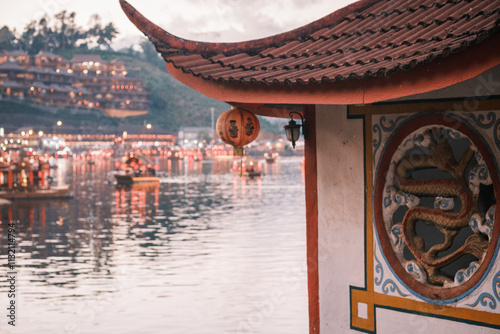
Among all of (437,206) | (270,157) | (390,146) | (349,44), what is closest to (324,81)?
(349,44)

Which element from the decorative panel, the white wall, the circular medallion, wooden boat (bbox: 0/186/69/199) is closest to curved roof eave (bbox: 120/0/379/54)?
the white wall

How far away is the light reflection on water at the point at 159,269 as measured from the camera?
1239 centimetres

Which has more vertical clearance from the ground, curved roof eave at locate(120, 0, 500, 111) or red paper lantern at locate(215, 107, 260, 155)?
curved roof eave at locate(120, 0, 500, 111)

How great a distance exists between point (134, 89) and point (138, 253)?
11960 centimetres

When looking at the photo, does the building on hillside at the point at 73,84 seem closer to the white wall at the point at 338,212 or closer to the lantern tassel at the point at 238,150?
the lantern tassel at the point at 238,150

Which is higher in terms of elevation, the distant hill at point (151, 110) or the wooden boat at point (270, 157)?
the distant hill at point (151, 110)

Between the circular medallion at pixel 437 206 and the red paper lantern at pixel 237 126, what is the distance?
5.74 ft

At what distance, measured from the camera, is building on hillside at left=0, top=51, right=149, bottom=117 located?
122188 millimetres

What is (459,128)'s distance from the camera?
555 cm

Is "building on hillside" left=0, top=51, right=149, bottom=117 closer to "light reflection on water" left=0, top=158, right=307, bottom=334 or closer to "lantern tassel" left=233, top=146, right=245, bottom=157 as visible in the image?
"light reflection on water" left=0, top=158, right=307, bottom=334

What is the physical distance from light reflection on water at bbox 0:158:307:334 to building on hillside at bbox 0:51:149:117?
93.9 metres

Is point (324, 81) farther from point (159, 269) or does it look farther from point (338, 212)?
point (159, 269)

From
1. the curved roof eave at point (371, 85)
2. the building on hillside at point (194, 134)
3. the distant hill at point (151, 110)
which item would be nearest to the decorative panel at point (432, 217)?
the curved roof eave at point (371, 85)

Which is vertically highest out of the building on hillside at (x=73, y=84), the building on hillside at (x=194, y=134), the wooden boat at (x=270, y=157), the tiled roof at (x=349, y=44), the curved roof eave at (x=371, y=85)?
the building on hillside at (x=73, y=84)
